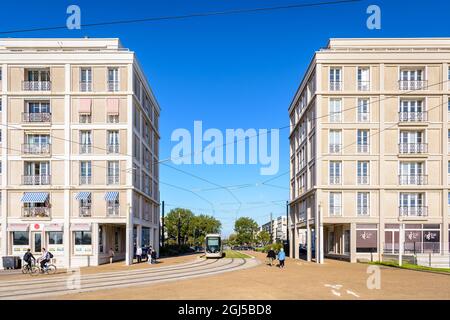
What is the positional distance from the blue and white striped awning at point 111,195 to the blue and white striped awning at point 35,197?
5.00 meters

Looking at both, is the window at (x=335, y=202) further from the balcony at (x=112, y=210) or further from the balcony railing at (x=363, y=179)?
the balcony at (x=112, y=210)

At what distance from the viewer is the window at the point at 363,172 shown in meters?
42.8

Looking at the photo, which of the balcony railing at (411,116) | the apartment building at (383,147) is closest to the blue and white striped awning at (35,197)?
the apartment building at (383,147)

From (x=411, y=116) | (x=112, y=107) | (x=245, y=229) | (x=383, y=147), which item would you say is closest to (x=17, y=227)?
(x=112, y=107)

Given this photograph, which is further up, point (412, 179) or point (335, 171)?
point (335, 171)

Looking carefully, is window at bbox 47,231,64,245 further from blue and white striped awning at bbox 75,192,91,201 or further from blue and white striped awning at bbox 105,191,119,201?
blue and white striped awning at bbox 105,191,119,201

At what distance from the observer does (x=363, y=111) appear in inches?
1697

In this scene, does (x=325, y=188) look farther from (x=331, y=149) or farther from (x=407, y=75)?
(x=407, y=75)

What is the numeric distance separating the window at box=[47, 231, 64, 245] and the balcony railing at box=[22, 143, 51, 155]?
674cm

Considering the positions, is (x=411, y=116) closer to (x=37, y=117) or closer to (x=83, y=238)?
(x=83, y=238)

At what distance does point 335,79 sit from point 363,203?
37.5 ft

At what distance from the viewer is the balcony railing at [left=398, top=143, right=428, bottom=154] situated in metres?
42.3

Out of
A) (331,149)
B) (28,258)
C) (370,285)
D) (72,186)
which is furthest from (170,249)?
(370,285)
